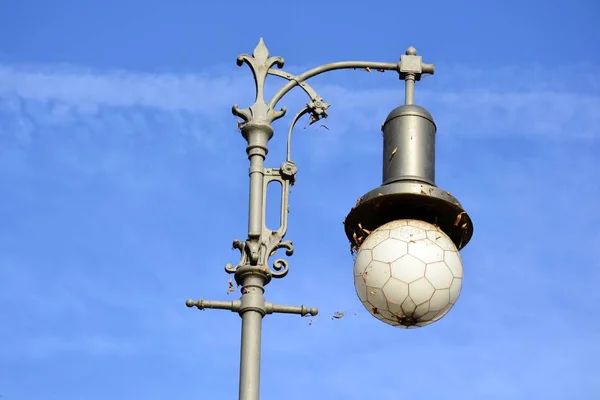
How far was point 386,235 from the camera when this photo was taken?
995cm

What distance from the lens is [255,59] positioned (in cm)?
1098

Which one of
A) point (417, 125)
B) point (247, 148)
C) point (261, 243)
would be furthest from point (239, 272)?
point (417, 125)

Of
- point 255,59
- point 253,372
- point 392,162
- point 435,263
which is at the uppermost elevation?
point 255,59

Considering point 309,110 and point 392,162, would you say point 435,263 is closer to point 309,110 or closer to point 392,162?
point 392,162

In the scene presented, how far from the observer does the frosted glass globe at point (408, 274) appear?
9797 millimetres

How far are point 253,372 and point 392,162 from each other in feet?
5.51

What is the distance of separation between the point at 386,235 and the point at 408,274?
0.30 meters

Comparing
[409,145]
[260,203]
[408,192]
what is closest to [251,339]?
[260,203]

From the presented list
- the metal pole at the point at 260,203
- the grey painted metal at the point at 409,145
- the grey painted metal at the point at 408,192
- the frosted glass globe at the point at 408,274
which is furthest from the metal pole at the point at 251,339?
the grey painted metal at the point at 409,145

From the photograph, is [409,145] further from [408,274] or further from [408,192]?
[408,274]

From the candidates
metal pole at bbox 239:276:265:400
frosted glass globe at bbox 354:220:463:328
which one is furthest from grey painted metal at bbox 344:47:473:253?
metal pole at bbox 239:276:265:400

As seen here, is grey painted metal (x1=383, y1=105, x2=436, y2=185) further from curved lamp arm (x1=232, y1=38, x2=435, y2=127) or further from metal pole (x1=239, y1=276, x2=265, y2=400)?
metal pole (x1=239, y1=276, x2=265, y2=400)

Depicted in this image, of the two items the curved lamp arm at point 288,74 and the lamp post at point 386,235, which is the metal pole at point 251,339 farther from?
the curved lamp arm at point 288,74

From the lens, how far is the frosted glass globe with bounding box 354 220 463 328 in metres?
9.80
